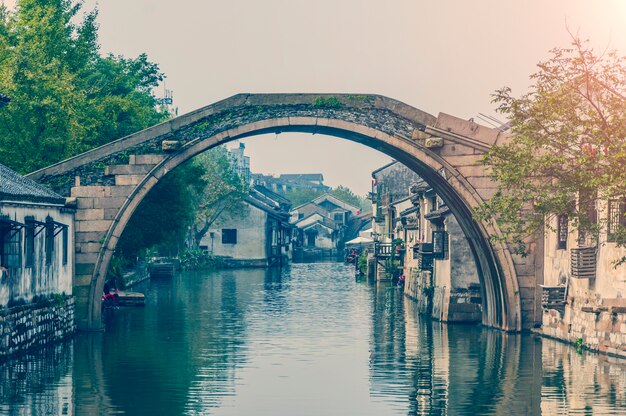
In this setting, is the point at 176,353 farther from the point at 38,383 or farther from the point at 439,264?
the point at 439,264

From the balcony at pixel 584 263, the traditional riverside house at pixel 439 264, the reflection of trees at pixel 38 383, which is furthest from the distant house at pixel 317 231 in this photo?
the reflection of trees at pixel 38 383

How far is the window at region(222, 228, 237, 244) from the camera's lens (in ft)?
314

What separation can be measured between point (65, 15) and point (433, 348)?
26.2 metres

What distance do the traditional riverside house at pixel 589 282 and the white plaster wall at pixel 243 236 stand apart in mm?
61469

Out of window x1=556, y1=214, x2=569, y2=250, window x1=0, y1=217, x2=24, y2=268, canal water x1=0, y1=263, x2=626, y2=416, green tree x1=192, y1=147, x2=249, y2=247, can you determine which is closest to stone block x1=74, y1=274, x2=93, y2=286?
canal water x1=0, y1=263, x2=626, y2=416

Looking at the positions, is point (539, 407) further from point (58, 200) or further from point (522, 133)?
point (58, 200)

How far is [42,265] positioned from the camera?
31391 mm

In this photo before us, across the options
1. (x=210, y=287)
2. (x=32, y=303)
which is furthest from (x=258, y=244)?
(x=32, y=303)

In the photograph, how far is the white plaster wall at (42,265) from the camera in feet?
93.8

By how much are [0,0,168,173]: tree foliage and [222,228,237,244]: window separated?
38.8 meters

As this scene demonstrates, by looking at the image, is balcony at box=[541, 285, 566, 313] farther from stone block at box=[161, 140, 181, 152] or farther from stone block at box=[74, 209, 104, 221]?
stone block at box=[74, 209, 104, 221]

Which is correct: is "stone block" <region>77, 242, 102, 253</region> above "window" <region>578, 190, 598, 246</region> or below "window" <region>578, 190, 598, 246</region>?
below

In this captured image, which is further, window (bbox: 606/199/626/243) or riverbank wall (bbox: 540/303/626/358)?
riverbank wall (bbox: 540/303/626/358)

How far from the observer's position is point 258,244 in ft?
314
